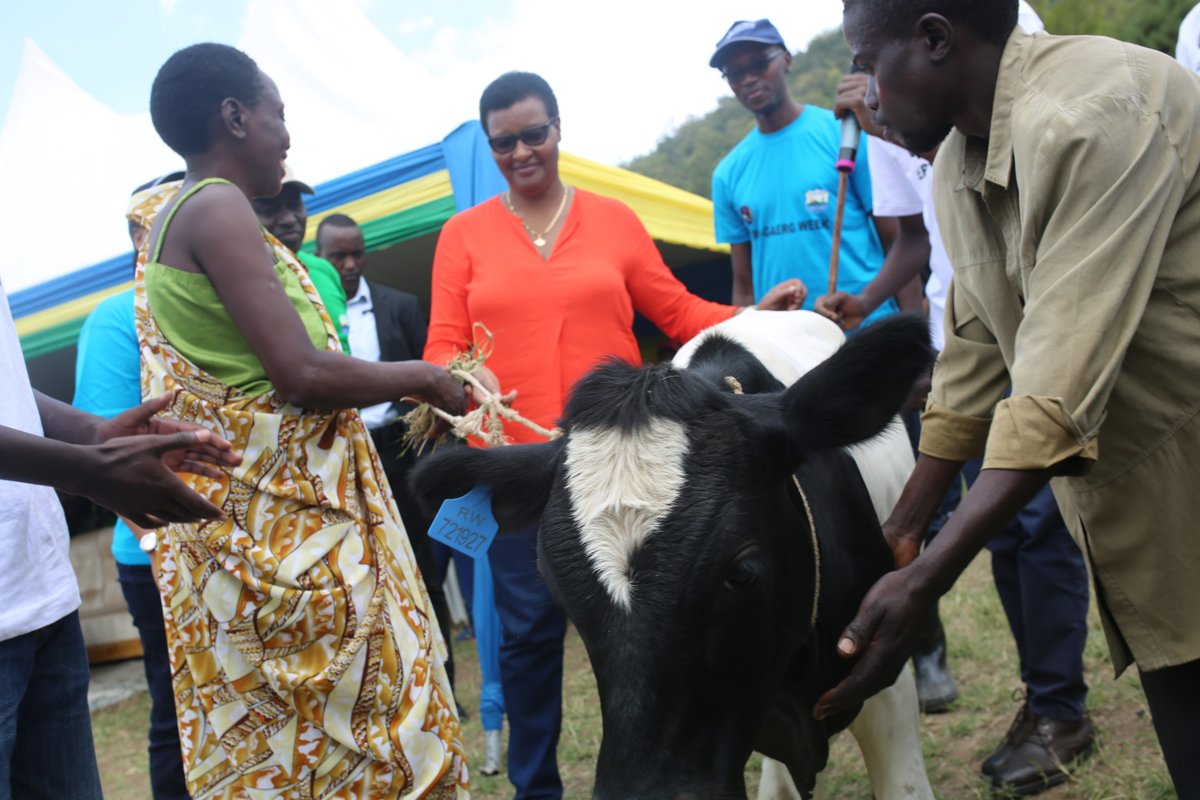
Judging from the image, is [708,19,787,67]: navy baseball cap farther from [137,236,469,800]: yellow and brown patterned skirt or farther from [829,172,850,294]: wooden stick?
[137,236,469,800]: yellow and brown patterned skirt

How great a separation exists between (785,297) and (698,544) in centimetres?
226

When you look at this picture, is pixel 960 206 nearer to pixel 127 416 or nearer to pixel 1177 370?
pixel 1177 370

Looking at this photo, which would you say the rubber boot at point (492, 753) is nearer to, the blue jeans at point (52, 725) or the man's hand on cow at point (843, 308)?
the man's hand on cow at point (843, 308)

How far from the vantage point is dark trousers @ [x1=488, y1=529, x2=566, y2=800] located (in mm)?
3773

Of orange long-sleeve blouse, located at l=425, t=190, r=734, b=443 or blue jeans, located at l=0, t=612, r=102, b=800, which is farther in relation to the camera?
orange long-sleeve blouse, located at l=425, t=190, r=734, b=443

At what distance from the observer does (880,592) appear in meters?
1.95

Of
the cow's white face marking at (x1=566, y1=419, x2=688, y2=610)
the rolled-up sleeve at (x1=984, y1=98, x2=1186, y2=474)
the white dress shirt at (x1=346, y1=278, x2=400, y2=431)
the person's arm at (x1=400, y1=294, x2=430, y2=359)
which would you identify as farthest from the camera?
the person's arm at (x1=400, y1=294, x2=430, y2=359)

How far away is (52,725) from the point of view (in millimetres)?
2385

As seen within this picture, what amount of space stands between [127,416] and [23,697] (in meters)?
0.66

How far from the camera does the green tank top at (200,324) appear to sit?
2.84 meters

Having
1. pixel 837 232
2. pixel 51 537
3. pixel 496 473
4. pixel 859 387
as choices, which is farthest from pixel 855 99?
pixel 51 537

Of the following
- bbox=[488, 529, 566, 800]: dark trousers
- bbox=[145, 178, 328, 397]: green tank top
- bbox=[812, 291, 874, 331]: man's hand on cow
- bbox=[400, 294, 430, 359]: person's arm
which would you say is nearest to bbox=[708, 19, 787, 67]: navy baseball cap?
bbox=[812, 291, 874, 331]: man's hand on cow

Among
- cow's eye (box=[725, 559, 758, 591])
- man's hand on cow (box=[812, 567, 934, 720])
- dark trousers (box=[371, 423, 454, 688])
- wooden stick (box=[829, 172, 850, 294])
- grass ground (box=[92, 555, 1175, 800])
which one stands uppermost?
wooden stick (box=[829, 172, 850, 294])

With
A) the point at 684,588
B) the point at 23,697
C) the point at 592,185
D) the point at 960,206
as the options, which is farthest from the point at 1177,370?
the point at 592,185
